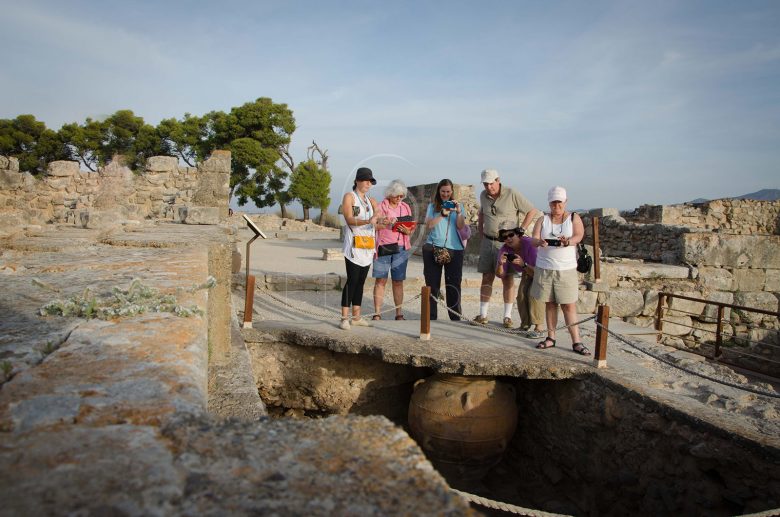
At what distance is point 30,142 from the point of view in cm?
3466

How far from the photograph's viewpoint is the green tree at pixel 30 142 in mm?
33094

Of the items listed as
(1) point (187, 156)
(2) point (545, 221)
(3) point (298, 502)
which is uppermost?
(1) point (187, 156)

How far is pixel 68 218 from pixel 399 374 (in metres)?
6.96

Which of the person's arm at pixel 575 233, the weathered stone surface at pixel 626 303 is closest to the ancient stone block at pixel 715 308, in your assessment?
the weathered stone surface at pixel 626 303

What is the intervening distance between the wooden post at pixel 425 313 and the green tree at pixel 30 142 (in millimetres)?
36307

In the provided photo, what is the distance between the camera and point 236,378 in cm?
360

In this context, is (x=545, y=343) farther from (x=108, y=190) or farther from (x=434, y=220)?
(x=108, y=190)

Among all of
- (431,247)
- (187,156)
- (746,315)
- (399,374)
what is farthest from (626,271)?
(187,156)

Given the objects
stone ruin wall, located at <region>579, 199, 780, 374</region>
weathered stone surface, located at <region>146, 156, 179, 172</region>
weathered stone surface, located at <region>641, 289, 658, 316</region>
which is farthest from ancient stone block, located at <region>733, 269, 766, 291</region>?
weathered stone surface, located at <region>146, 156, 179, 172</region>

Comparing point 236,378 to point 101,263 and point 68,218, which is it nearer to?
point 101,263

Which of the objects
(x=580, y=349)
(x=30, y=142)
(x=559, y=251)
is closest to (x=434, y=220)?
(x=559, y=251)

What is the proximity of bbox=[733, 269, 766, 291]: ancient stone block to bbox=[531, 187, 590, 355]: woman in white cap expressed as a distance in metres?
7.20

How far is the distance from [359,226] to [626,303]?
557cm

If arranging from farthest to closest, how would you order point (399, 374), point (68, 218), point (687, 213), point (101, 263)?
1. point (687, 213)
2. point (68, 218)
3. point (399, 374)
4. point (101, 263)
